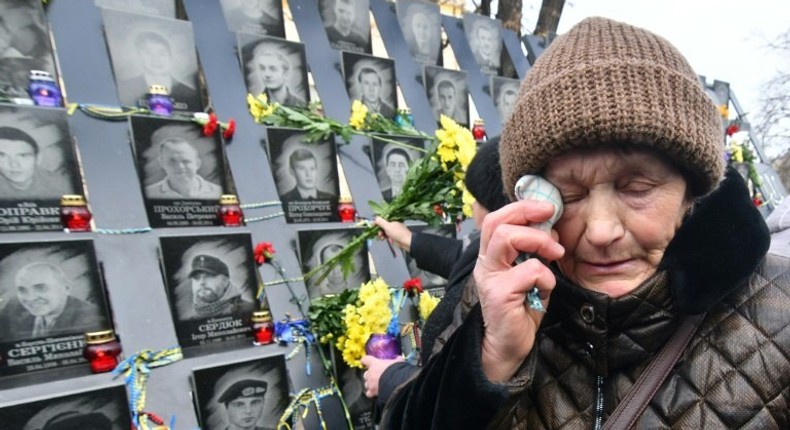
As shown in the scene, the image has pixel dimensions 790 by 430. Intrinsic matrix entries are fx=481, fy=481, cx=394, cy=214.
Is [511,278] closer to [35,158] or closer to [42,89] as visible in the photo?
[35,158]

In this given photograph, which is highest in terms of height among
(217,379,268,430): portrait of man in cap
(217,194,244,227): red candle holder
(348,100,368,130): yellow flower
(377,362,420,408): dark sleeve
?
(348,100,368,130): yellow flower

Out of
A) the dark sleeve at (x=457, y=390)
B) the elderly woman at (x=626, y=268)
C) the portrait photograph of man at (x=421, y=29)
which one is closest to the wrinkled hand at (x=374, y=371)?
the dark sleeve at (x=457, y=390)

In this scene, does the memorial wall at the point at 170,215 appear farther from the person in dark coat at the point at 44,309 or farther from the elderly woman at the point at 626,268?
the elderly woman at the point at 626,268

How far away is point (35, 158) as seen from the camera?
1902mm

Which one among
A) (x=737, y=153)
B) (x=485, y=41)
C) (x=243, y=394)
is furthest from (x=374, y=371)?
(x=737, y=153)

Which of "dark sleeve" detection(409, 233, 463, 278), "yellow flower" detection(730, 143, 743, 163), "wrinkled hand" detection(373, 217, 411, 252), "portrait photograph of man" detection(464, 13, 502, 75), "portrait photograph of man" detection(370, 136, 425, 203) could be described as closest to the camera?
"dark sleeve" detection(409, 233, 463, 278)

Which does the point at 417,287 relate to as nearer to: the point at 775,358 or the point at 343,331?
the point at 343,331

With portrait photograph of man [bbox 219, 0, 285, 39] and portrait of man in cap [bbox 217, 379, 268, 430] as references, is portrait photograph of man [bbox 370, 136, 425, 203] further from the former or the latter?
portrait of man in cap [bbox 217, 379, 268, 430]

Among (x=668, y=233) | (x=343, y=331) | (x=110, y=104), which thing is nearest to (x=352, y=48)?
(x=110, y=104)

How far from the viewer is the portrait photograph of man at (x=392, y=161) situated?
295cm

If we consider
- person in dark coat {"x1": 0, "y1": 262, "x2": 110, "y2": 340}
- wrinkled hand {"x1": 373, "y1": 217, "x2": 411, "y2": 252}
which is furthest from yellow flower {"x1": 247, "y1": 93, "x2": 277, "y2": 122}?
person in dark coat {"x1": 0, "y1": 262, "x2": 110, "y2": 340}

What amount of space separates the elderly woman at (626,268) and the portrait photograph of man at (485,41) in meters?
3.47

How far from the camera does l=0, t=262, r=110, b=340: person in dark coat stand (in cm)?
169

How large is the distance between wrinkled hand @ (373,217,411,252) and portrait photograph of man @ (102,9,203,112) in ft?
3.65
